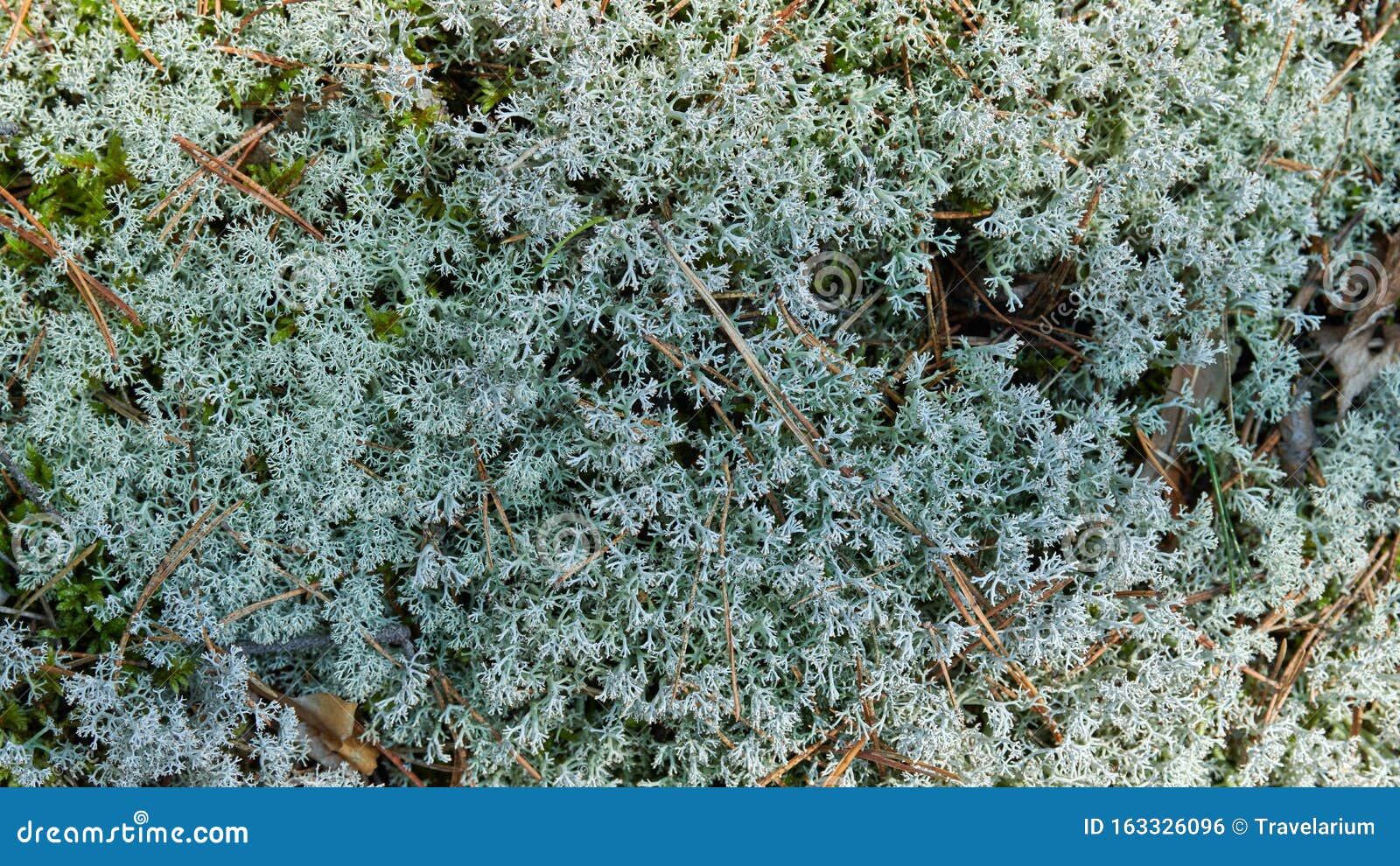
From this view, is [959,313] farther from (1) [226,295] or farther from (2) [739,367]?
(1) [226,295]

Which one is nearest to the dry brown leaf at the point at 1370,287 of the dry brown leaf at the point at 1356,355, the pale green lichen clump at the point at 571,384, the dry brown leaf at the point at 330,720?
the dry brown leaf at the point at 1356,355

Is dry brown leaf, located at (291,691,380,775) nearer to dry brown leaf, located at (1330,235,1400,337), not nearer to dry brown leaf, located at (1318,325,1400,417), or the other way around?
dry brown leaf, located at (1318,325,1400,417)

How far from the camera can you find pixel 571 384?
301 cm

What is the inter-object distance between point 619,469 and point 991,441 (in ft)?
4.03

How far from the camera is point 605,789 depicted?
3.17 meters

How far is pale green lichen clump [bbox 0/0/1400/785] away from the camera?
303 centimetres

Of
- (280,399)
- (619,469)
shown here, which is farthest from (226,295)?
(619,469)

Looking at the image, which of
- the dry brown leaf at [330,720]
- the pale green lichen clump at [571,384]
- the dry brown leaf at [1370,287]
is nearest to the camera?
the pale green lichen clump at [571,384]

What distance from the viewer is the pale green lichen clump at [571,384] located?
3.03m

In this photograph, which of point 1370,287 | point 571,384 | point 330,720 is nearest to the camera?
point 571,384

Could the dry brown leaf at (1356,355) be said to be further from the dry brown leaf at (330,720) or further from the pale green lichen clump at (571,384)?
the dry brown leaf at (330,720)

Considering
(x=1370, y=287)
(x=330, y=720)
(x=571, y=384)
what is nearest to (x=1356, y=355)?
(x=1370, y=287)

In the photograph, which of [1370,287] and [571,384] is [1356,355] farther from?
[571,384]

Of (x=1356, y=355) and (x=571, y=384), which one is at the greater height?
(x=571, y=384)
